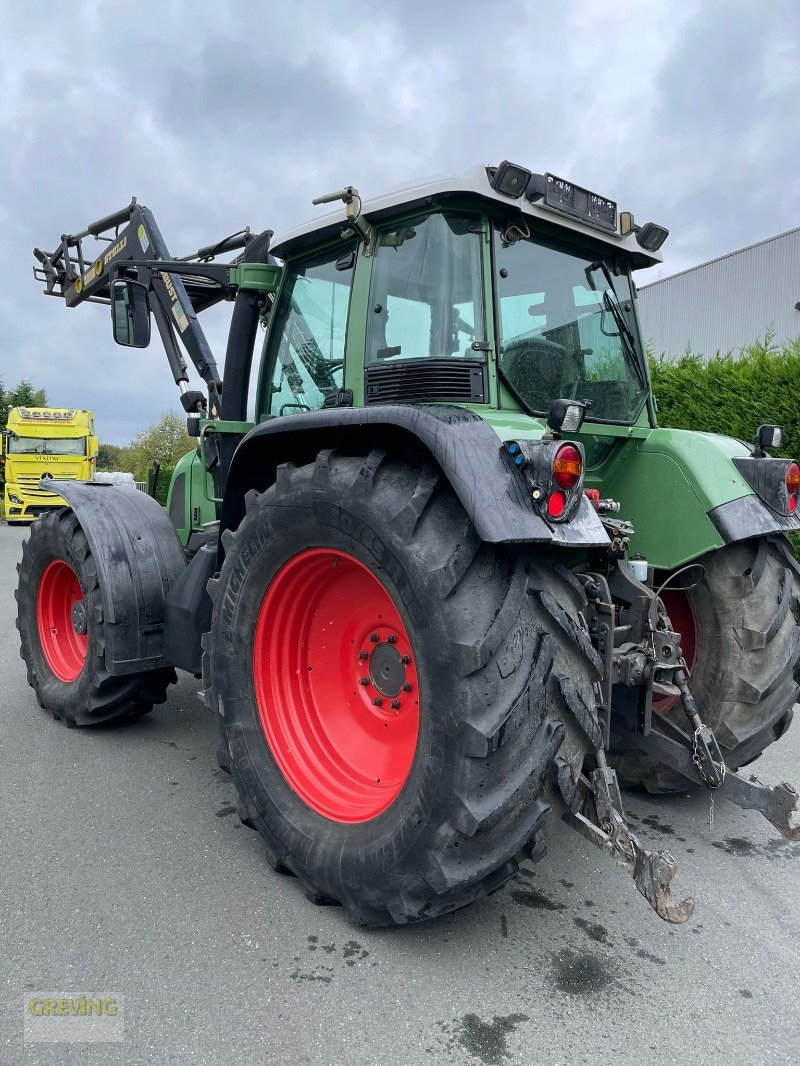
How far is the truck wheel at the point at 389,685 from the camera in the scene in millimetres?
2037

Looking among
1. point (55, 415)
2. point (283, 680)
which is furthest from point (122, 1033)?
point (55, 415)

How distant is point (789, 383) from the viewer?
25.3 ft

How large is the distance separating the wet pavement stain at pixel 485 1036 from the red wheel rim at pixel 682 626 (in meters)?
1.46

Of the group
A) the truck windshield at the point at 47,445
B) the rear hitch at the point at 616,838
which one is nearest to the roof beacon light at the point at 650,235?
the rear hitch at the point at 616,838

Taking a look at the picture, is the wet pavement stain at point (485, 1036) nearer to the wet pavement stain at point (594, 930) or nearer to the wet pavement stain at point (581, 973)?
the wet pavement stain at point (581, 973)

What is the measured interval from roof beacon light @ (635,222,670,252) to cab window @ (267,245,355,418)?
4.06 ft

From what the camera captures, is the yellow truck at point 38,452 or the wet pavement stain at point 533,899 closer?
the wet pavement stain at point 533,899

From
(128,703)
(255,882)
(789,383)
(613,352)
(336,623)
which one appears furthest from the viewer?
(789,383)

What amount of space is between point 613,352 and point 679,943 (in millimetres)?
2227

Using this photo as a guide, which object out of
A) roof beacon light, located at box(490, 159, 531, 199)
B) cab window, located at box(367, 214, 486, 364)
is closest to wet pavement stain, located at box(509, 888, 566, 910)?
cab window, located at box(367, 214, 486, 364)

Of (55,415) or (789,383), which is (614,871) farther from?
(55,415)

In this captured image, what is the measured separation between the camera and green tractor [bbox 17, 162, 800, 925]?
6.82 ft

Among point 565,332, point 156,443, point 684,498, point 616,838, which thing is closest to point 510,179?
point 565,332

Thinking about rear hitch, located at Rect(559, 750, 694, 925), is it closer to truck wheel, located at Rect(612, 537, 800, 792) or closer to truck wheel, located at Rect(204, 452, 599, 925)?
truck wheel, located at Rect(204, 452, 599, 925)
